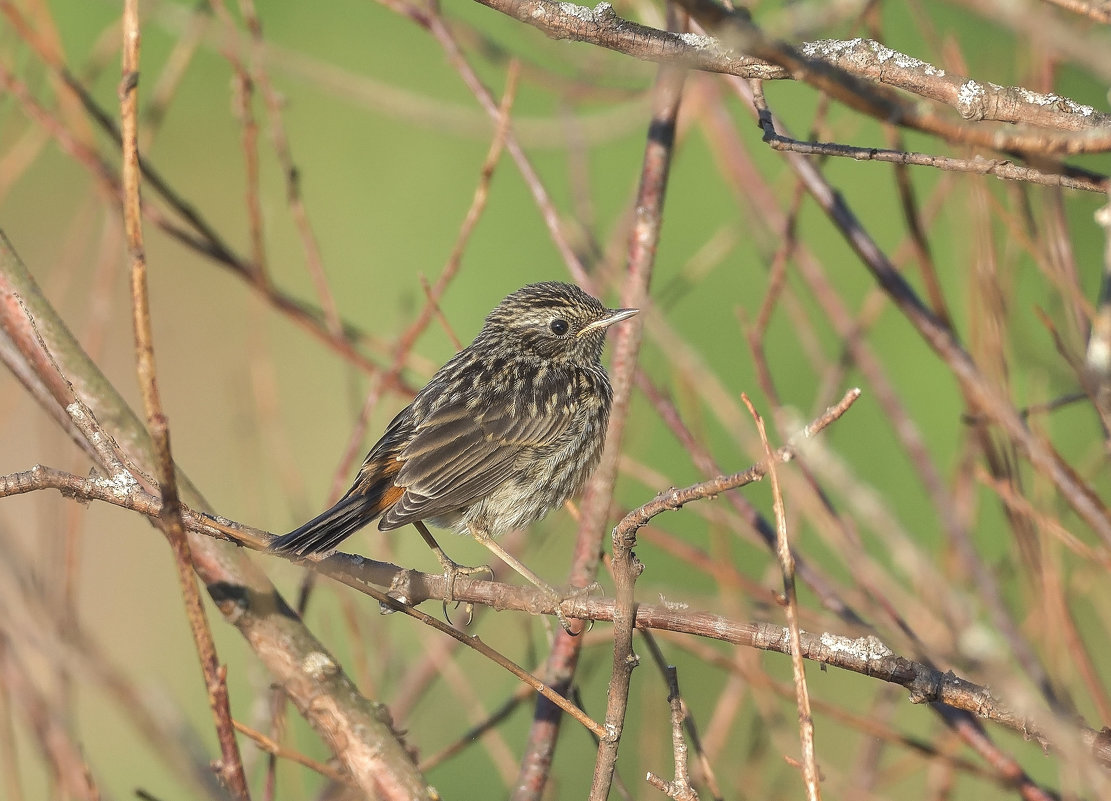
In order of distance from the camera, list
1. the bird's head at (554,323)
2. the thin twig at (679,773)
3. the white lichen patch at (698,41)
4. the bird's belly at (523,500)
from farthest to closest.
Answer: the bird's head at (554,323)
the bird's belly at (523,500)
the white lichen patch at (698,41)
the thin twig at (679,773)

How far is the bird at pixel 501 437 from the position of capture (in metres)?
3.98

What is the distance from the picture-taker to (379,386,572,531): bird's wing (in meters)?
3.92

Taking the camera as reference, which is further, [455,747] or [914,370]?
[914,370]

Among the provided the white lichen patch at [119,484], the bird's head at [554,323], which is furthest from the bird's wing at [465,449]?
the white lichen patch at [119,484]

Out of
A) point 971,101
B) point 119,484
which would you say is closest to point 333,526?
point 119,484

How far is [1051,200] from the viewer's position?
3.14m

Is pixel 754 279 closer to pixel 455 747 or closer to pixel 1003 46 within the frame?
pixel 1003 46

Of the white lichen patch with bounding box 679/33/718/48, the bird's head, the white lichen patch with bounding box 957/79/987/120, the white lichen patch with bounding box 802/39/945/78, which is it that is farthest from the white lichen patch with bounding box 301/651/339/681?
the bird's head

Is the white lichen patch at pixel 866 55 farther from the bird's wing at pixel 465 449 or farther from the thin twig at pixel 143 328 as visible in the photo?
the bird's wing at pixel 465 449

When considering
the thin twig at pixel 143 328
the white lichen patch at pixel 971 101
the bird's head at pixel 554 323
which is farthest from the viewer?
the bird's head at pixel 554 323

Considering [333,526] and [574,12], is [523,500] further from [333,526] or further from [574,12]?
[574,12]

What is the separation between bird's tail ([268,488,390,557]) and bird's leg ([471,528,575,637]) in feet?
1.48

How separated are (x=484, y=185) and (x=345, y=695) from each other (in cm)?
150

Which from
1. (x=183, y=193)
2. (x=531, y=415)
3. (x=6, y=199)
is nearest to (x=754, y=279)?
(x=531, y=415)
